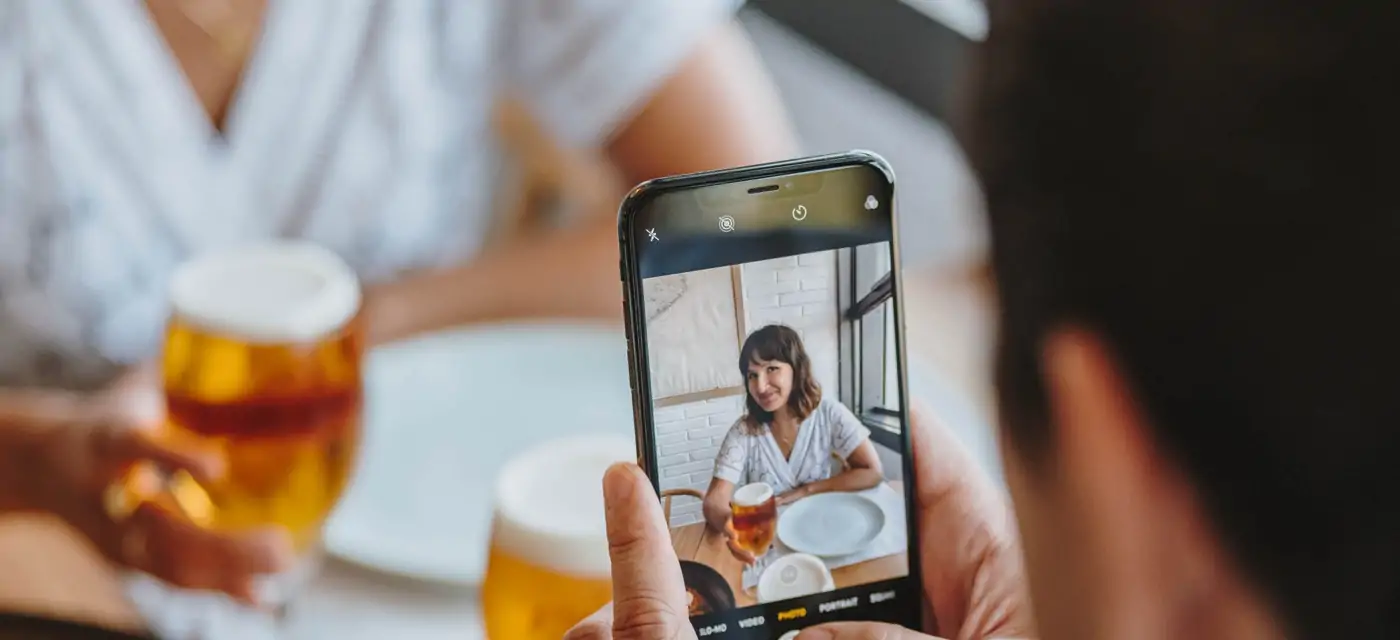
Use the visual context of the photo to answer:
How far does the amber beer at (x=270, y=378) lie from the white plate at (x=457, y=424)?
4 centimetres

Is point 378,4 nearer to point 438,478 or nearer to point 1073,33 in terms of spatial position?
point 438,478

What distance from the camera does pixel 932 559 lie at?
386mm

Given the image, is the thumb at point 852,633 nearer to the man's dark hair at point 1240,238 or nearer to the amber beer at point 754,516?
the amber beer at point 754,516

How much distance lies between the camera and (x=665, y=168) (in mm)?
855

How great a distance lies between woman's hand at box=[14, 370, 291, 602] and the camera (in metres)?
0.59

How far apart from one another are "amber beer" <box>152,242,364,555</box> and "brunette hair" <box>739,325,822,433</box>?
267mm

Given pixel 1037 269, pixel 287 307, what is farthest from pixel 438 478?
pixel 1037 269

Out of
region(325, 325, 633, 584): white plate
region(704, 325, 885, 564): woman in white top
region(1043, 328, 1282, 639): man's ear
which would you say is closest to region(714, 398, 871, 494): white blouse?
region(704, 325, 885, 564): woman in white top

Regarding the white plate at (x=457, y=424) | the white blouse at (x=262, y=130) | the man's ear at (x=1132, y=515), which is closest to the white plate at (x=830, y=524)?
the man's ear at (x=1132, y=515)

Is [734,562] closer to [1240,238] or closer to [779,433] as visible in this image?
[779,433]

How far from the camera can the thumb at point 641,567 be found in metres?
0.32

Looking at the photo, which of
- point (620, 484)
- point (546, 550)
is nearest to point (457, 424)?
point (546, 550)

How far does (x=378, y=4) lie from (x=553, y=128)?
154 mm

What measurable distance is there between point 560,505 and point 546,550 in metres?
0.03
